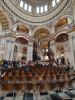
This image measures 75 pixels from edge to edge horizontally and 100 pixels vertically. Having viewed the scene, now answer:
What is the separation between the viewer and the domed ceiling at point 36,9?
1821 cm

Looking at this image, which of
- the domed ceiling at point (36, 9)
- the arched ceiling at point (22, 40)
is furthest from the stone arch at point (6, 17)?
the arched ceiling at point (22, 40)

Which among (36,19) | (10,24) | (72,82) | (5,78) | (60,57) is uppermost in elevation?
(36,19)

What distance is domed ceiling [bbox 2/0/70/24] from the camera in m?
18.2

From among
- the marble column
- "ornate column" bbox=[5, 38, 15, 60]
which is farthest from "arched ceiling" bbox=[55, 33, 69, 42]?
"ornate column" bbox=[5, 38, 15, 60]

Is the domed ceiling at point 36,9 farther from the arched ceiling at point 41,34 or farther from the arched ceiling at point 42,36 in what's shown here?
the arched ceiling at point 42,36

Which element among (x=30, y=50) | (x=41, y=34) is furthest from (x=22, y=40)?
(x=41, y=34)

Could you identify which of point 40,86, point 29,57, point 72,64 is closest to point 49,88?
point 40,86

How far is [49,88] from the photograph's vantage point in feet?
16.1

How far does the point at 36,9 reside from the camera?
22.3m

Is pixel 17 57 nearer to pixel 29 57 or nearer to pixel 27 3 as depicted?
pixel 29 57

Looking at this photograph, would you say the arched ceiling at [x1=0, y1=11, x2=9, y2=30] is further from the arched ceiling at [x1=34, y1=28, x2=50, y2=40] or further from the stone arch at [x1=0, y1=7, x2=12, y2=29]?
the arched ceiling at [x1=34, y1=28, x2=50, y2=40]

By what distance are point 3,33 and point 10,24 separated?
2085mm

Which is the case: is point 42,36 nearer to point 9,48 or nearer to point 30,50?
point 30,50

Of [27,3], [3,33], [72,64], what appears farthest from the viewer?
[27,3]
